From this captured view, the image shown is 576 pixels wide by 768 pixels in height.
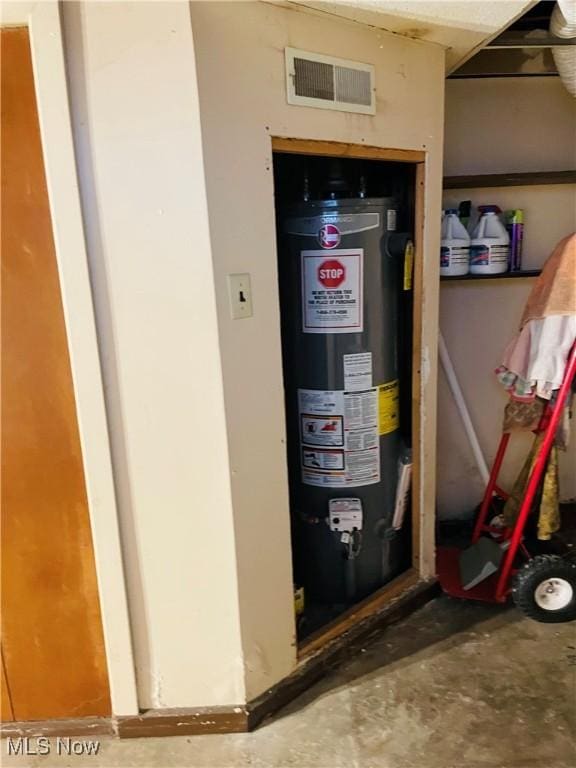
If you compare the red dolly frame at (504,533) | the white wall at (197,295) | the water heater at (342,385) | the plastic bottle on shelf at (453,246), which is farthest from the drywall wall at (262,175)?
the red dolly frame at (504,533)

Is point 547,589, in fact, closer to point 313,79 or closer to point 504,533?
point 504,533

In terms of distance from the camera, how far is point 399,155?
182 centimetres

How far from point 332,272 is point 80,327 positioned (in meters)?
0.80

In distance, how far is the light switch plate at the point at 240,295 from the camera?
1.46 m

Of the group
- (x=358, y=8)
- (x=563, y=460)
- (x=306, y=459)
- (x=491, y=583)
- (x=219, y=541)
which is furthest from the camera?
(x=563, y=460)

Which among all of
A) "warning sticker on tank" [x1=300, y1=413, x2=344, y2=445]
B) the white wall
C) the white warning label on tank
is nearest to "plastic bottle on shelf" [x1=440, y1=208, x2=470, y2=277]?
the white wall

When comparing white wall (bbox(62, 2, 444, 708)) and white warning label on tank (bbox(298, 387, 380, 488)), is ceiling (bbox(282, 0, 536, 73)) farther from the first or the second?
white warning label on tank (bbox(298, 387, 380, 488))

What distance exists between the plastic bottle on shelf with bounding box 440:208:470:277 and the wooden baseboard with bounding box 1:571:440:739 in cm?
135

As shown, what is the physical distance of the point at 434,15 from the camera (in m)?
1.57

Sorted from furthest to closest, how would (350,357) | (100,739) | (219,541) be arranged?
1. (350,357)
2. (100,739)
3. (219,541)

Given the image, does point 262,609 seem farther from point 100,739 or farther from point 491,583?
point 491,583

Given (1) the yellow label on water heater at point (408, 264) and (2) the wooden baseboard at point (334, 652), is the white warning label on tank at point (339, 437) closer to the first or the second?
(1) the yellow label on water heater at point (408, 264)

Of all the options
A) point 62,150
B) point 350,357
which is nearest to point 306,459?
point 350,357

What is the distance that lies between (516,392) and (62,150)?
165 centimetres
